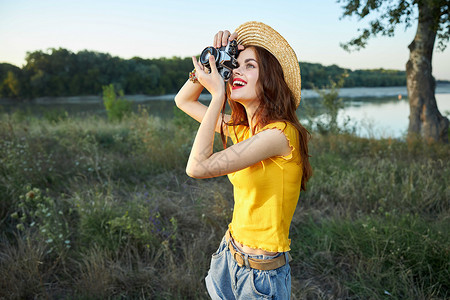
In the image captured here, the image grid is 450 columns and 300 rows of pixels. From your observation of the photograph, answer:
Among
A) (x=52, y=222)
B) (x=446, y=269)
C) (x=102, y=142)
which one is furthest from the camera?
(x=102, y=142)

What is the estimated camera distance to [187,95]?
1.52 metres

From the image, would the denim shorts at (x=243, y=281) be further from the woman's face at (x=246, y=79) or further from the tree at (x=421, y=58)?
the tree at (x=421, y=58)

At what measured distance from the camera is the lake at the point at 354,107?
634cm

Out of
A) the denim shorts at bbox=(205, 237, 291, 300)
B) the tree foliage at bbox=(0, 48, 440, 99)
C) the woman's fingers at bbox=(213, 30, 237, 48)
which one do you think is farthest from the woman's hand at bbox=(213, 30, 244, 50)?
the tree foliage at bbox=(0, 48, 440, 99)

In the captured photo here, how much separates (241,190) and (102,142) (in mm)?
4963

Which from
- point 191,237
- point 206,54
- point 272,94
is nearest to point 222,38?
point 206,54

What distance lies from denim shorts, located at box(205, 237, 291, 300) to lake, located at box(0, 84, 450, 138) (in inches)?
190

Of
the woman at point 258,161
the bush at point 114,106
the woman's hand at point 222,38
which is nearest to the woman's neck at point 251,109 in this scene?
the woman at point 258,161

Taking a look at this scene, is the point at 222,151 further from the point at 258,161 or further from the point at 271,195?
the point at 271,195

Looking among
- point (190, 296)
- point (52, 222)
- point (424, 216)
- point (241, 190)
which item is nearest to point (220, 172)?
point (241, 190)

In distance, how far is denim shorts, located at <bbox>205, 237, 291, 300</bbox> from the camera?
1.17m

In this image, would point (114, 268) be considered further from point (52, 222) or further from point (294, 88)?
point (294, 88)

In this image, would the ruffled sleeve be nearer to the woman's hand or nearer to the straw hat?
the straw hat

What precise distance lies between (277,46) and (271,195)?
0.59m
